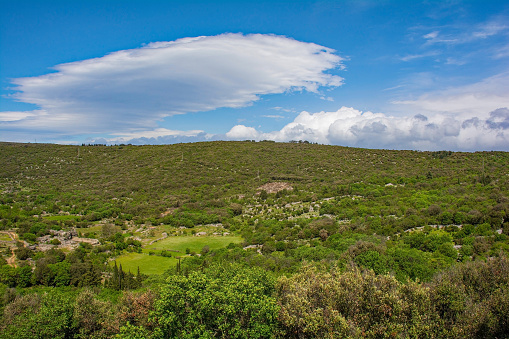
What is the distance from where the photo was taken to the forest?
13.6 metres

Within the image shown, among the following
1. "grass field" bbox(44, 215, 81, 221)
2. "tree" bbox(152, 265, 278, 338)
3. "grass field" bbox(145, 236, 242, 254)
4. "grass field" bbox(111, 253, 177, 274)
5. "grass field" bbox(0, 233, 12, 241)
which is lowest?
"grass field" bbox(111, 253, 177, 274)

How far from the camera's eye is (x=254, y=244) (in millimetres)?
32469

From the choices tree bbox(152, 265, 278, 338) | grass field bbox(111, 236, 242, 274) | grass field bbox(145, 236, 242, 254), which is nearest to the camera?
tree bbox(152, 265, 278, 338)

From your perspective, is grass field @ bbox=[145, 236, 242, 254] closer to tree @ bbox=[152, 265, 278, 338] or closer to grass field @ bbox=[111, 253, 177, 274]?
grass field @ bbox=[111, 253, 177, 274]

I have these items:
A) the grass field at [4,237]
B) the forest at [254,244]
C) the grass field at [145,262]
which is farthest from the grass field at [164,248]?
the grass field at [4,237]

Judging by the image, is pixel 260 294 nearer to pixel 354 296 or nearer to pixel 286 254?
pixel 354 296

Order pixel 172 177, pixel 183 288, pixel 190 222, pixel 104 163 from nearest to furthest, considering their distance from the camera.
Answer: pixel 183 288 → pixel 190 222 → pixel 172 177 → pixel 104 163

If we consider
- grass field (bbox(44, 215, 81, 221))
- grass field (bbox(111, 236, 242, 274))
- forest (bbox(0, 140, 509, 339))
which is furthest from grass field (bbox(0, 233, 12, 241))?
grass field (bbox(111, 236, 242, 274))

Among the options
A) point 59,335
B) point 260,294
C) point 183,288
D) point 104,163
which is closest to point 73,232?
point 59,335

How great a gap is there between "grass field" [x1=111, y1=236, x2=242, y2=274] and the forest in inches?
10.1

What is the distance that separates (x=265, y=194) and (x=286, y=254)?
2507cm

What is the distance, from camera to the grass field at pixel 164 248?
28.0 meters

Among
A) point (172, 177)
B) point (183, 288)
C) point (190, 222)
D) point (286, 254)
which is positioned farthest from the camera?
point (172, 177)

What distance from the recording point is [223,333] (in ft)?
44.0
